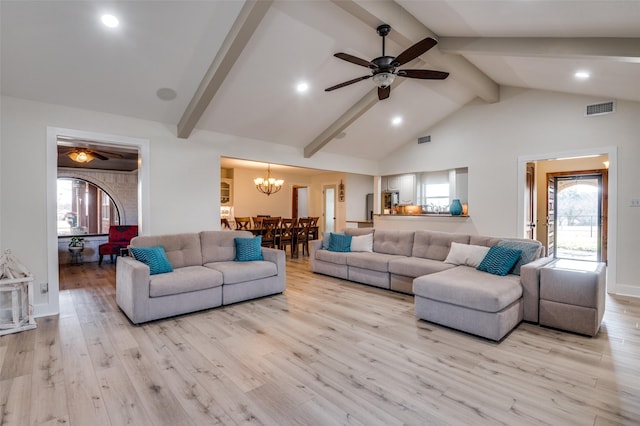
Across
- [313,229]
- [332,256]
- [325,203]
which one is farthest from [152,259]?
[325,203]

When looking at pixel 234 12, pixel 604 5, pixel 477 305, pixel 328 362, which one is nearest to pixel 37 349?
pixel 328 362

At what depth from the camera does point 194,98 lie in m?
4.09

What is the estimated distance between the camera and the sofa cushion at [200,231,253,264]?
4385 mm

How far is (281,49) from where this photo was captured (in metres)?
3.82

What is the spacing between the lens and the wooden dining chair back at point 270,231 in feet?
22.8

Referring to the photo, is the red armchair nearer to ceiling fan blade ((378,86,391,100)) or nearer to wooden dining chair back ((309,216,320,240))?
wooden dining chair back ((309,216,320,240))

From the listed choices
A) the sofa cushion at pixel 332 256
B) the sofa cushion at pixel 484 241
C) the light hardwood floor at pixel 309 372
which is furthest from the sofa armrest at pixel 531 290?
the sofa cushion at pixel 332 256

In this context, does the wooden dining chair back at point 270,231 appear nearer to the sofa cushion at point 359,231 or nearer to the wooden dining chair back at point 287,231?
the wooden dining chair back at point 287,231

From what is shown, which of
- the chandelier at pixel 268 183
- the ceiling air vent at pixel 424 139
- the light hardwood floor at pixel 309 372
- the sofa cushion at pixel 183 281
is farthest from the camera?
the chandelier at pixel 268 183

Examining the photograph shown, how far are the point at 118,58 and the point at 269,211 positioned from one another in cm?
700

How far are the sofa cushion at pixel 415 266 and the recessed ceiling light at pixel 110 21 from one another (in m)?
4.20

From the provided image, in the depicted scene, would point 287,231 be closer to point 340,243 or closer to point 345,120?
point 340,243

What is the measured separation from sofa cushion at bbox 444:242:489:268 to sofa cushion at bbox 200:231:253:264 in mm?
3061

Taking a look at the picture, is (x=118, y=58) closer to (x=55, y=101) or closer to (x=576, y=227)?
(x=55, y=101)
